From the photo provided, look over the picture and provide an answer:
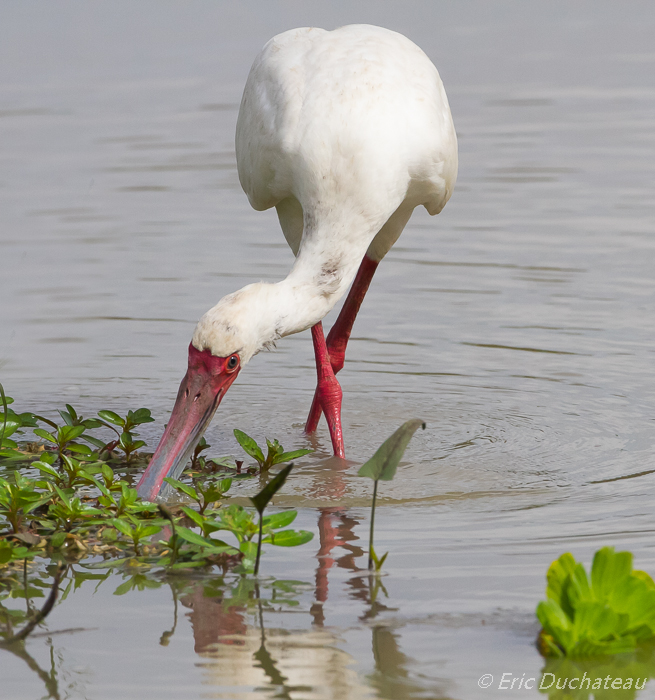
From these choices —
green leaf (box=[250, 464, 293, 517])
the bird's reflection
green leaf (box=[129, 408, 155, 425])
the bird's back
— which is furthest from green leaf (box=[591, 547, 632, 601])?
green leaf (box=[129, 408, 155, 425])

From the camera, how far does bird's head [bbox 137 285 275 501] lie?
532cm

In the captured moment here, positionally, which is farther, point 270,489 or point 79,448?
point 79,448

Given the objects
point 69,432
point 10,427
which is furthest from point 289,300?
point 10,427

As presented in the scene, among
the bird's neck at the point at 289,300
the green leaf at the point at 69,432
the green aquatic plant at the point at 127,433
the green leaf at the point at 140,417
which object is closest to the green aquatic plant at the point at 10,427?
the green leaf at the point at 69,432

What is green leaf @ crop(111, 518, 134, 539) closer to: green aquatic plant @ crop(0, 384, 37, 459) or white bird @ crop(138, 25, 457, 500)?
white bird @ crop(138, 25, 457, 500)

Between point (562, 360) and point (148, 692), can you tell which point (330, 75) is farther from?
point (148, 692)

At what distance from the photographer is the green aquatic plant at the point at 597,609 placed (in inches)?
143

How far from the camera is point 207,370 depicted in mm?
5410

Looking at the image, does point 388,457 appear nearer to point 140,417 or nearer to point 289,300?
point 289,300

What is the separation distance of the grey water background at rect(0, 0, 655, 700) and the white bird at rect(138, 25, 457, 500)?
652mm

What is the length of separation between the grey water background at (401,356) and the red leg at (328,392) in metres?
0.14

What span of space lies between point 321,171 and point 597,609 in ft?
9.36

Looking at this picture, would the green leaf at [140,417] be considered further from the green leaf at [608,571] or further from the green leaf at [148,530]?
the green leaf at [608,571]

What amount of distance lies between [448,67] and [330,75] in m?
12.8
